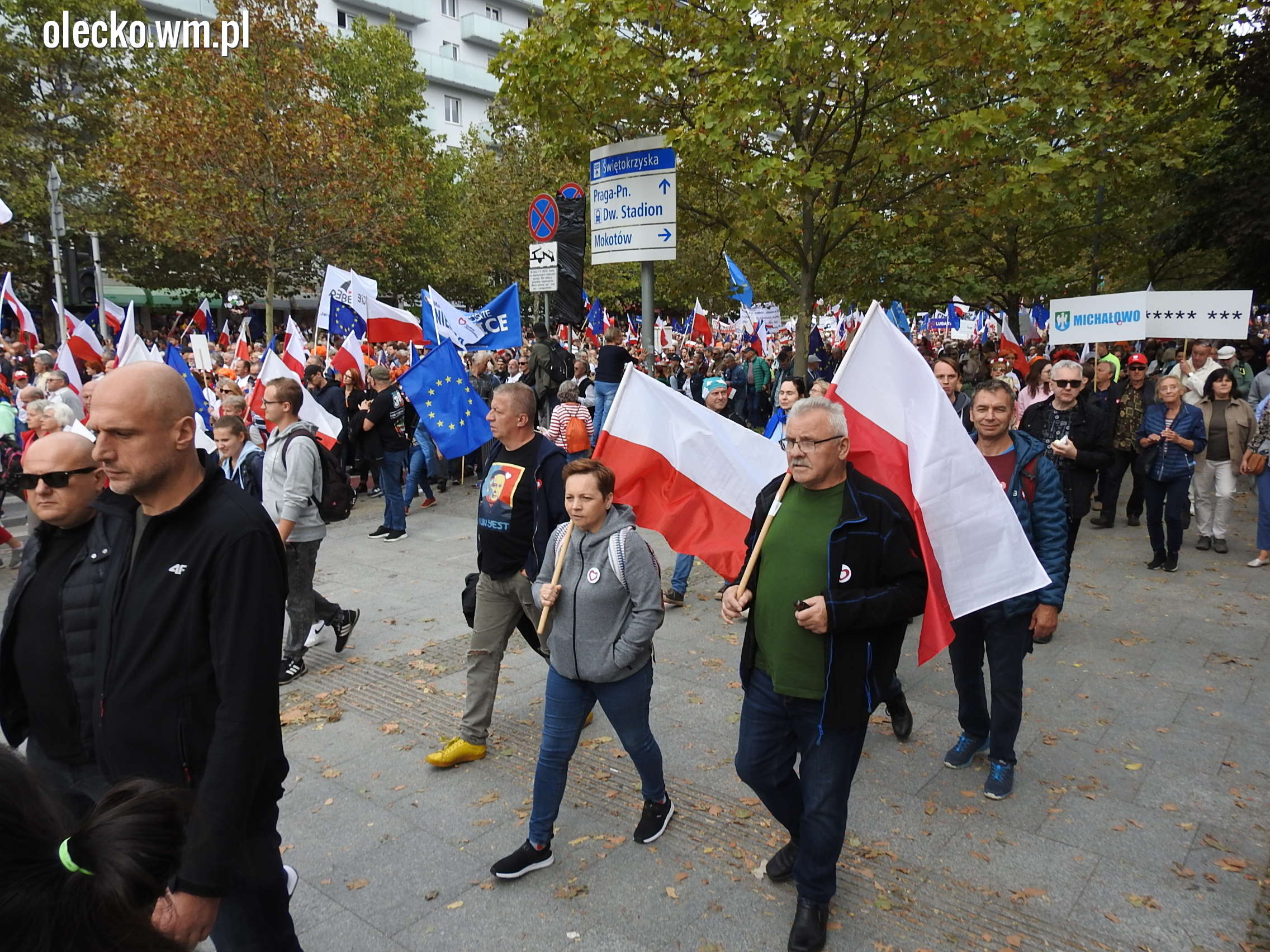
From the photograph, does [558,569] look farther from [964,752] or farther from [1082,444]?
[1082,444]

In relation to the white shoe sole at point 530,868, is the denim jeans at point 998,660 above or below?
above

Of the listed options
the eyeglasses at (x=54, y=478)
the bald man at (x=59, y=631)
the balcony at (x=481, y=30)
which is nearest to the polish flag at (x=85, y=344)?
the eyeglasses at (x=54, y=478)

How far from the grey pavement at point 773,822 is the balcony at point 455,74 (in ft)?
177

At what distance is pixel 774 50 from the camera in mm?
9664

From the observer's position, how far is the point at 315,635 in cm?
692

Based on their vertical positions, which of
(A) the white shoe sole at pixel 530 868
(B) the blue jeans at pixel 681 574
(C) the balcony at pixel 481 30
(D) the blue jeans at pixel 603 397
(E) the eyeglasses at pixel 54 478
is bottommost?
(A) the white shoe sole at pixel 530 868

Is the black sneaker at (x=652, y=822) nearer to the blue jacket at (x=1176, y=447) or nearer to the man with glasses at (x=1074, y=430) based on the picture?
the man with glasses at (x=1074, y=430)

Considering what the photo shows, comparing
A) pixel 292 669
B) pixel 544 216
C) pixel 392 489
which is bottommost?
pixel 292 669

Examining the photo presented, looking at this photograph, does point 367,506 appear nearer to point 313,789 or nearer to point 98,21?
point 313,789

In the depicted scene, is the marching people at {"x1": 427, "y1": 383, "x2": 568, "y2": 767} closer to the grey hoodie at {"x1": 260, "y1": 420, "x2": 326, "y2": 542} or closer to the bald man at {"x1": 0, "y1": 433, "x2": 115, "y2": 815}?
the grey hoodie at {"x1": 260, "y1": 420, "x2": 326, "y2": 542}

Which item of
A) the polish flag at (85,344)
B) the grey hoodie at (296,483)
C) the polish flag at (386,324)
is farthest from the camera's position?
the polish flag at (85,344)

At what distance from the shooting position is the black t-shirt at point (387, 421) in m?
10.9

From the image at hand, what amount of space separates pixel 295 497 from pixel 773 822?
3806 mm

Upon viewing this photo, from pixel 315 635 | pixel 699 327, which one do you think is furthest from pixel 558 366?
pixel 699 327
